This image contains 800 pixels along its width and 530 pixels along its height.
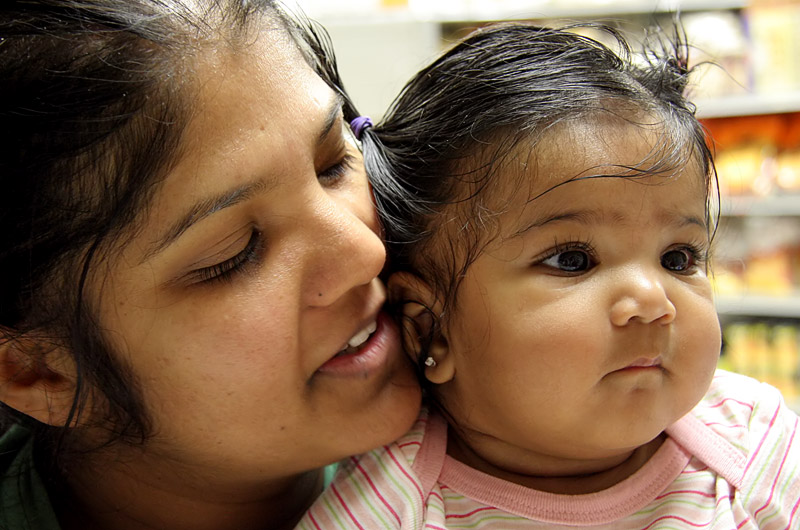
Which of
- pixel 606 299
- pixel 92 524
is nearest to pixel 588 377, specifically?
pixel 606 299

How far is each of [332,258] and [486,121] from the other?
31 centimetres

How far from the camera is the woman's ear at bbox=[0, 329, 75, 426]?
96 cm

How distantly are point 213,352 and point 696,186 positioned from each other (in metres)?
0.71

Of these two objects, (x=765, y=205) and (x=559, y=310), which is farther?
(x=765, y=205)

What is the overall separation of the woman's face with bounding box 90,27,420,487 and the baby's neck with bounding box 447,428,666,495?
0.70 ft

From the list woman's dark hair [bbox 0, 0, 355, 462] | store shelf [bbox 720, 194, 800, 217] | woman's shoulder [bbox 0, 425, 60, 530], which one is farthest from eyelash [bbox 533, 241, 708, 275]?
store shelf [bbox 720, 194, 800, 217]

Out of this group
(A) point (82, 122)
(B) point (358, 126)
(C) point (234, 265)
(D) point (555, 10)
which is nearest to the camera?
(A) point (82, 122)

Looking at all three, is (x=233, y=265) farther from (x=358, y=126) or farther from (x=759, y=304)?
(x=759, y=304)

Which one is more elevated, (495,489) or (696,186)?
(696,186)

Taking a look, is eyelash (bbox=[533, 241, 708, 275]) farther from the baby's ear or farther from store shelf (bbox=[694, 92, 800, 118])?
store shelf (bbox=[694, 92, 800, 118])

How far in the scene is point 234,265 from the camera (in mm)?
941

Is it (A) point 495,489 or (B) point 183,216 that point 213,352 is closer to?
(B) point 183,216

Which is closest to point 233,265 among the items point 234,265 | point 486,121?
point 234,265

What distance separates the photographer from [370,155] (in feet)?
4.09
